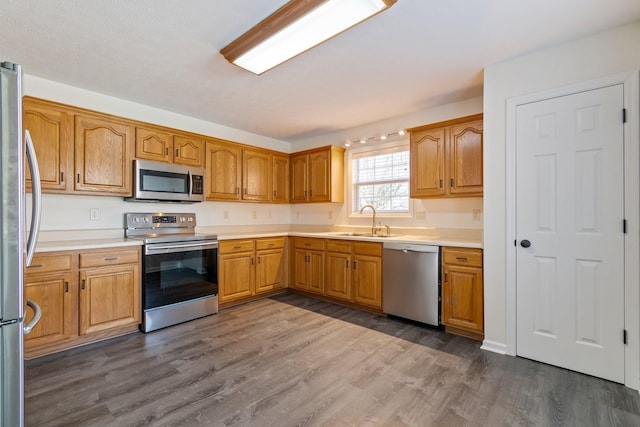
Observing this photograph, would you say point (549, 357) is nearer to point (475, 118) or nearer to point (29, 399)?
point (475, 118)

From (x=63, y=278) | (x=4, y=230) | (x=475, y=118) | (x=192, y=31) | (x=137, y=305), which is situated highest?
(x=192, y=31)

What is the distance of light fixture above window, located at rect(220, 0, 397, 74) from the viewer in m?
1.75

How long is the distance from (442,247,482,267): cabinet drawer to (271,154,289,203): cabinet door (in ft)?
8.95

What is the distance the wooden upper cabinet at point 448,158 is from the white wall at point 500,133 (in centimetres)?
39

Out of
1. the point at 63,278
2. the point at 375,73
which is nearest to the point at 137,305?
the point at 63,278

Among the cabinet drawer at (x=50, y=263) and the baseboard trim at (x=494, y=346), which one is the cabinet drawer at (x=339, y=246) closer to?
the baseboard trim at (x=494, y=346)

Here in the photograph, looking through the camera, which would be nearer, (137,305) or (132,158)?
(137,305)

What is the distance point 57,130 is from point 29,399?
2.23 m

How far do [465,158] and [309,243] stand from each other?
7.35ft

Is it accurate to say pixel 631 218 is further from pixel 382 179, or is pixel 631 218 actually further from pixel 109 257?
pixel 109 257

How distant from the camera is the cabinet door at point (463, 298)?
2.76 meters

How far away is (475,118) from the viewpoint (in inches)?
119

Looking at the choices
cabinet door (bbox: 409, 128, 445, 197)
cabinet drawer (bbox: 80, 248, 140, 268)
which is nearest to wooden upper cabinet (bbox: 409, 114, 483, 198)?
cabinet door (bbox: 409, 128, 445, 197)

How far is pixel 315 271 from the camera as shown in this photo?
415 centimetres
